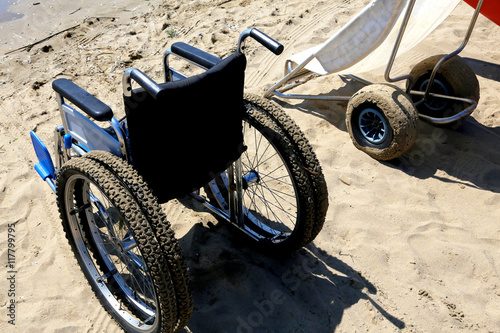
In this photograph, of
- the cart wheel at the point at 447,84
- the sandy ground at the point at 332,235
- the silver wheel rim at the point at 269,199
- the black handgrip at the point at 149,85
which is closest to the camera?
the black handgrip at the point at 149,85

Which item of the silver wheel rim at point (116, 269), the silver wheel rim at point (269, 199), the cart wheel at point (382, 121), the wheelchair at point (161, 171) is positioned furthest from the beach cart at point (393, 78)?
the silver wheel rim at point (116, 269)

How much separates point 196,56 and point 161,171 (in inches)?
33.8

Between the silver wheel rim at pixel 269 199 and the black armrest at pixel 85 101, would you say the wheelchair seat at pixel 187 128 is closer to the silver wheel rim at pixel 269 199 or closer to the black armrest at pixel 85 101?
the black armrest at pixel 85 101

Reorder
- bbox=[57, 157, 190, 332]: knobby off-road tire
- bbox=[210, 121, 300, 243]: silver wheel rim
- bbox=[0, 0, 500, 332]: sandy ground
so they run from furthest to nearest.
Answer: bbox=[210, 121, 300, 243]: silver wheel rim, bbox=[0, 0, 500, 332]: sandy ground, bbox=[57, 157, 190, 332]: knobby off-road tire

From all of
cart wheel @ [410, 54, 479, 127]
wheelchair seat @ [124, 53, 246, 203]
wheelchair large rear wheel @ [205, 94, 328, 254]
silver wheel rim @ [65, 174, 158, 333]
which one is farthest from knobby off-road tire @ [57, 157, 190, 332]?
cart wheel @ [410, 54, 479, 127]

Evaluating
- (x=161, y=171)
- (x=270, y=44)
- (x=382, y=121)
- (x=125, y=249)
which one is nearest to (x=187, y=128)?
(x=161, y=171)

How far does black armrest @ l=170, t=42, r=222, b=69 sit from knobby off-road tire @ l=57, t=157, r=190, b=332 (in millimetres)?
927

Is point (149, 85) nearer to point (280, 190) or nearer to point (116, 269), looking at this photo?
point (116, 269)

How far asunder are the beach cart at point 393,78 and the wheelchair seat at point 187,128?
1625 mm

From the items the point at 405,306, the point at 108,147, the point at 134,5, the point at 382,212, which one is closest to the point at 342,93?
the point at 382,212

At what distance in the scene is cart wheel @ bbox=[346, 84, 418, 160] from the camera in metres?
3.54

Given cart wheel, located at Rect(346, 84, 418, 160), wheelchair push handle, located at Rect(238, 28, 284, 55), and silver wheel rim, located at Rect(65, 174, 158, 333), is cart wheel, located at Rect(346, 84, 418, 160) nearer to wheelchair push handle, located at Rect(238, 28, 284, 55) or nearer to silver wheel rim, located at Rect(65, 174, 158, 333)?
wheelchair push handle, located at Rect(238, 28, 284, 55)

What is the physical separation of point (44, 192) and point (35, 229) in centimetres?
44

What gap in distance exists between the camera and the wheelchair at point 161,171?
2.05 m
